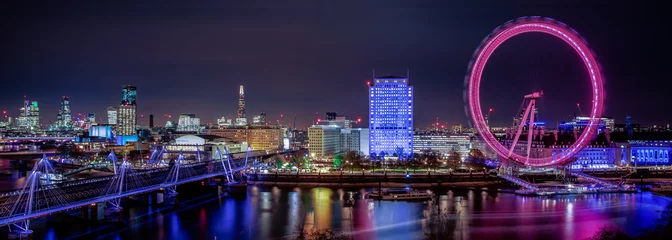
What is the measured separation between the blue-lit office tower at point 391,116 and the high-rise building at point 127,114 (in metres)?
62.5

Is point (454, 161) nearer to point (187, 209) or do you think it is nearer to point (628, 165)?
point (628, 165)

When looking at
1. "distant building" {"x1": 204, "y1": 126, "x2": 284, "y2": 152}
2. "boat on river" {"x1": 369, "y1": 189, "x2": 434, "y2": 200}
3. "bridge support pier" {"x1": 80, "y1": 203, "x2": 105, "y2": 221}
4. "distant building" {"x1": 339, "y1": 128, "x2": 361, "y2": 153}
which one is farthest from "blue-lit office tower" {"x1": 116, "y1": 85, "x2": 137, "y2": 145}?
"bridge support pier" {"x1": 80, "y1": 203, "x2": 105, "y2": 221}

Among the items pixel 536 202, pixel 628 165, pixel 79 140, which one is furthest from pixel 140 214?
pixel 79 140

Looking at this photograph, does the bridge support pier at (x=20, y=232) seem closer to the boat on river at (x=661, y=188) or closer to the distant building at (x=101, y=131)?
the boat on river at (x=661, y=188)

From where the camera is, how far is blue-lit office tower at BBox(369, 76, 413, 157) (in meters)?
46.6

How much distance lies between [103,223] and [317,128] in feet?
103

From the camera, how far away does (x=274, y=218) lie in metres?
19.7

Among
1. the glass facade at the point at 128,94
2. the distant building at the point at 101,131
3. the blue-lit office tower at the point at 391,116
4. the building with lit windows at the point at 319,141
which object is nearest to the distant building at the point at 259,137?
the building with lit windows at the point at 319,141

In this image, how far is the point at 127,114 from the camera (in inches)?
3750

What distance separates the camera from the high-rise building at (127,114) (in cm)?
9419

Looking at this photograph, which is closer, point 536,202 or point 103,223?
point 103,223

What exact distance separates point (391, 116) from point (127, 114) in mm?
66184

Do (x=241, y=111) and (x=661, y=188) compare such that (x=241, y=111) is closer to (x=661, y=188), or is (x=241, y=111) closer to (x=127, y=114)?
(x=127, y=114)

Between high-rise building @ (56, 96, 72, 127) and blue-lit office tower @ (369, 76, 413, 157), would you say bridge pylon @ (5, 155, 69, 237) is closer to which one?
blue-lit office tower @ (369, 76, 413, 157)
